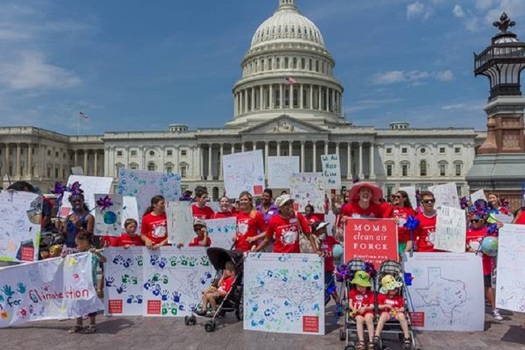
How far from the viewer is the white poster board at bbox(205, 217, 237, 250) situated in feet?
32.0

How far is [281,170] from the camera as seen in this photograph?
53.3 feet

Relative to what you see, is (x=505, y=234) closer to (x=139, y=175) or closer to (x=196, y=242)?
(x=196, y=242)

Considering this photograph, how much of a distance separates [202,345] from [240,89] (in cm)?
8919

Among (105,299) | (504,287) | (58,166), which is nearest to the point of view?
(504,287)

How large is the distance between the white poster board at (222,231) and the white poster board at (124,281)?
1.50 meters

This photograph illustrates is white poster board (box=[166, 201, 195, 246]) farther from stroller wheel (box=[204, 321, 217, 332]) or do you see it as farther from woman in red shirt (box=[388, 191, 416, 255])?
woman in red shirt (box=[388, 191, 416, 255])

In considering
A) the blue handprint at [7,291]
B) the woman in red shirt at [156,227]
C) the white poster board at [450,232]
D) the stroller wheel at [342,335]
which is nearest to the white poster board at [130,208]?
the woman in red shirt at [156,227]

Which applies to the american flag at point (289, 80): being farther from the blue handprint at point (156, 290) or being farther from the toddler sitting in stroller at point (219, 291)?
the toddler sitting in stroller at point (219, 291)

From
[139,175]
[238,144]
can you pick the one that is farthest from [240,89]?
[139,175]

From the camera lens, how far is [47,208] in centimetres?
1035

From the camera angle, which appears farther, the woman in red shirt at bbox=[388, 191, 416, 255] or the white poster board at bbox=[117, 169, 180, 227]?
the white poster board at bbox=[117, 169, 180, 227]

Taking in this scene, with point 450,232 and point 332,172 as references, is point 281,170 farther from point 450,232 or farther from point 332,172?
point 450,232

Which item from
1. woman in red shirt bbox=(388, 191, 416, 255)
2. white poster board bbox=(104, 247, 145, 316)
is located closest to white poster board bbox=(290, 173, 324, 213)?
woman in red shirt bbox=(388, 191, 416, 255)

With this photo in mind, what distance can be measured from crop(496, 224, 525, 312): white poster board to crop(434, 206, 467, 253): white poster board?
0.63m
